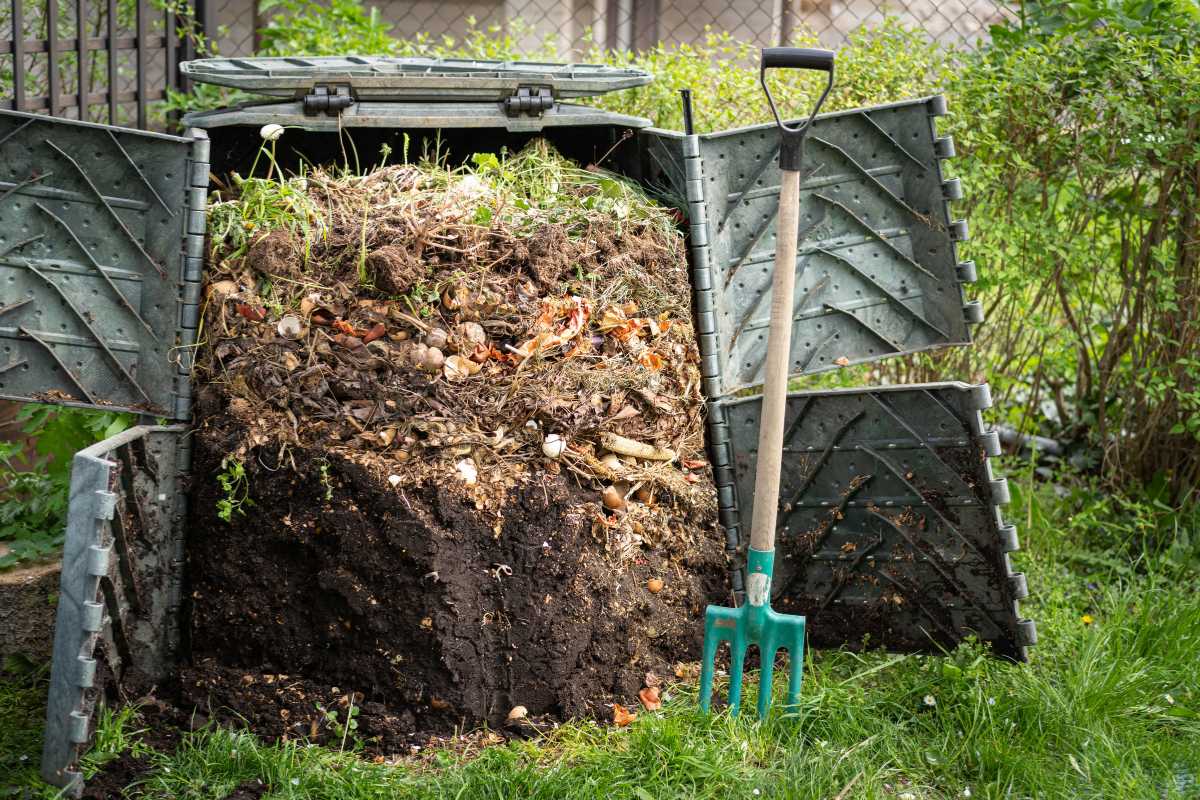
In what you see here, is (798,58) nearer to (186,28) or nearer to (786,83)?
(786,83)

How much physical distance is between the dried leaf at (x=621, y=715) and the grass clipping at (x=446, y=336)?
565 mm

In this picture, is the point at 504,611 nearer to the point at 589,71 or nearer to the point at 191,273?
the point at 191,273

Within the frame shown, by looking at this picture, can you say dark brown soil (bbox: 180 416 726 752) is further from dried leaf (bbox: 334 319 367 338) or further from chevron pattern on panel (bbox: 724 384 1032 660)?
chevron pattern on panel (bbox: 724 384 1032 660)

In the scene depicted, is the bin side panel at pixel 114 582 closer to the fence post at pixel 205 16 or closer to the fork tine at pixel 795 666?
the fork tine at pixel 795 666

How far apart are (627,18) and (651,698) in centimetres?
579

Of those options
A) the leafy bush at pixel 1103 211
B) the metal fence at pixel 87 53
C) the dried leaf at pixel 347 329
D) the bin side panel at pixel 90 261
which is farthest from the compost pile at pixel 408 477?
the leafy bush at pixel 1103 211

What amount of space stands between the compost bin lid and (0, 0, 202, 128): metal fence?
122 centimetres

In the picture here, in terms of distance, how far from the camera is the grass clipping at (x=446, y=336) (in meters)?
2.98

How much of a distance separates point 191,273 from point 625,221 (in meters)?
1.23

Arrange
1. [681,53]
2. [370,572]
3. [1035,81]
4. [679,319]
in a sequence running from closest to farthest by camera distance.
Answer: [370,572] < [679,319] < [1035,81] < [681,53]

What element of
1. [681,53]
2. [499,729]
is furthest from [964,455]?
[681,53]

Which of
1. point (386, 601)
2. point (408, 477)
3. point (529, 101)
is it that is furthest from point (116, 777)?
point (529, 101)

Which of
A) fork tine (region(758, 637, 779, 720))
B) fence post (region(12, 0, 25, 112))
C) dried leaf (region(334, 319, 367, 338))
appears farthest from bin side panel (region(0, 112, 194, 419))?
fork tine (region(758, 637, 779, 720))

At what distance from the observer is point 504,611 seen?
2.97m
